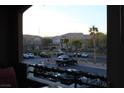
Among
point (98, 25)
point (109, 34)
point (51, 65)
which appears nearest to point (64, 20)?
point (98, 25)

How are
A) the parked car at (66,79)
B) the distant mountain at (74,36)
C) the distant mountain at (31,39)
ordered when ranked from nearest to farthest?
the distant mountain at (74,36), the parked car at (66,79), the distant mountain at (31,39)

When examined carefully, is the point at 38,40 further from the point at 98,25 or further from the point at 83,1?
the point at 83,1

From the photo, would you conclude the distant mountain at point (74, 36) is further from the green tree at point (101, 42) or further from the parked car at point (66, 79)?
the parked car at point (66, 79)

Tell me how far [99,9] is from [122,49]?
589mm

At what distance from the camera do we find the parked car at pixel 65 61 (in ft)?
9.95

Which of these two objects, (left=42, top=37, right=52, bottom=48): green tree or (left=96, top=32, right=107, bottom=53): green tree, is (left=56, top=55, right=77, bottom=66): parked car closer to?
(left=42, top=37, right=52, bottom=48): green tree

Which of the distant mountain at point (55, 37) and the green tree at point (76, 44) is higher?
the distant mountain at point (55, 37)

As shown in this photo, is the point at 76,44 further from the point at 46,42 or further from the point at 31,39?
the point at 31,39

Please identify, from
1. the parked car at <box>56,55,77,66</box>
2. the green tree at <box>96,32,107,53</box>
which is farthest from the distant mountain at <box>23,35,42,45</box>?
the green tree at <box>96,32,107,53</box>

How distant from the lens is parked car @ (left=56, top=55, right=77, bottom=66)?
3.03 metres

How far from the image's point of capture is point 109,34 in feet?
7.46

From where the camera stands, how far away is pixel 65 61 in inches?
126

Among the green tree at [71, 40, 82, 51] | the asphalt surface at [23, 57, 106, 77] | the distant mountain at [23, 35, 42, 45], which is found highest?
the distant mountain at [23, 35, 42, 45]

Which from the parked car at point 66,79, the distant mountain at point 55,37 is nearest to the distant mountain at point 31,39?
the distant mountain at point 55,37
